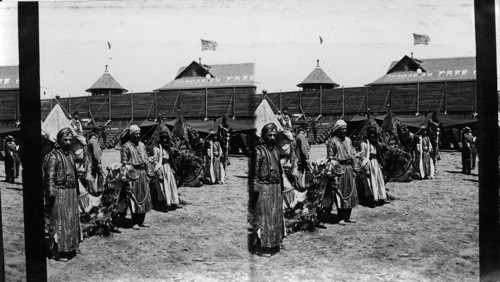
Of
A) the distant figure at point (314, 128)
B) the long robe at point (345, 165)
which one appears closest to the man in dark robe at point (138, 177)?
the distant figure at point (314, 128)

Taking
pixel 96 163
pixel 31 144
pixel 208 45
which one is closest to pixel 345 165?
pixel 208 45

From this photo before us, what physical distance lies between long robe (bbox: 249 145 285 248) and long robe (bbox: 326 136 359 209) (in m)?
0.63

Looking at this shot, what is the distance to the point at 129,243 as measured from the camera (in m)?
5.59

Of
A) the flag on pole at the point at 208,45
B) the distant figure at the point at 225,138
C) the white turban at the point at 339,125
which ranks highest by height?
the flag on pole at the point at 208,45

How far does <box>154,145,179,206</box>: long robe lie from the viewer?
5.74 m

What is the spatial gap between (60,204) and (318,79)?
3.05 metres

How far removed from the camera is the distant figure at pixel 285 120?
5.67 meters

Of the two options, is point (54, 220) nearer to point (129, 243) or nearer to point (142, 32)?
point (129, 243)

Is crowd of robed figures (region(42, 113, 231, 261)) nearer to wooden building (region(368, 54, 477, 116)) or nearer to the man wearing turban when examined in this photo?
the man wearing turban

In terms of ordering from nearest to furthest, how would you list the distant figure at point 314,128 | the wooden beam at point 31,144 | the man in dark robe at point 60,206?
1. the wooden beam at point 31,144
2. the man in dark robe at point 60,206
3. the distant figure at point 314,128

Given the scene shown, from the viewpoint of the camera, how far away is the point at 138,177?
18.9 feet

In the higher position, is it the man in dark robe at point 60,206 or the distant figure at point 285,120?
the distant figure at point 285,120

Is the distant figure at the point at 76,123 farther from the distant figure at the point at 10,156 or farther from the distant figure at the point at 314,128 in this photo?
the distant figure at the point at 314,128

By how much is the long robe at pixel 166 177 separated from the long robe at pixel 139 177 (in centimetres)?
14
